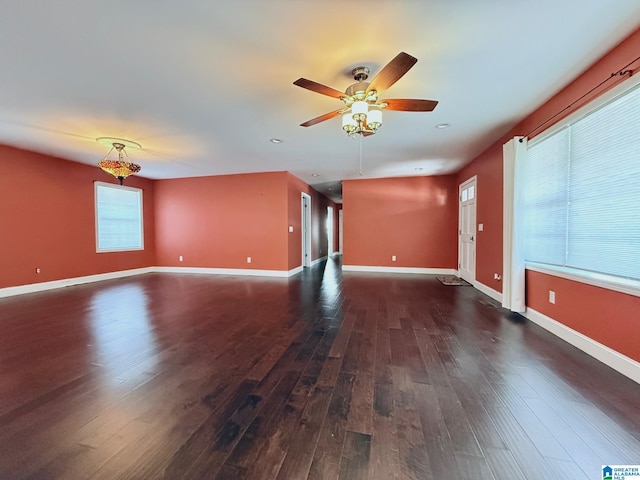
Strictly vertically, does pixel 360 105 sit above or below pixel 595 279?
above

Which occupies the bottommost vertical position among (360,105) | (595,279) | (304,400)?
(304,400)

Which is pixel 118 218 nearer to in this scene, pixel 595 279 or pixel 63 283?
pixel 63 283

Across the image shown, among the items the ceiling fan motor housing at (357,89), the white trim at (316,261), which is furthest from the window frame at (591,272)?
the white trim at (316,261)

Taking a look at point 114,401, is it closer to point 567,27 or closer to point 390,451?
point 390,451

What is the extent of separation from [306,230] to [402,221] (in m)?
2.74

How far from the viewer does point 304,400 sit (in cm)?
169

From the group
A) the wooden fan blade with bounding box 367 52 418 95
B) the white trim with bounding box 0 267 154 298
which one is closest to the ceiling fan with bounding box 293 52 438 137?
the wooden fan blade with bounding box 367 52 418 95

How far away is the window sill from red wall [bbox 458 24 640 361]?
46 millimetres

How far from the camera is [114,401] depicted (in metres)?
1.68

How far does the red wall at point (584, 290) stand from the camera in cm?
201

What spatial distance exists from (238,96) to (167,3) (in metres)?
1.13

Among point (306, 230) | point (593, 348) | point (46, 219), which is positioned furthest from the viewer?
point (306, 230)

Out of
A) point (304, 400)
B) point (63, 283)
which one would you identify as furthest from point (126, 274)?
point (304, 400)

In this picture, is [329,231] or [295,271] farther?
[329,231]
